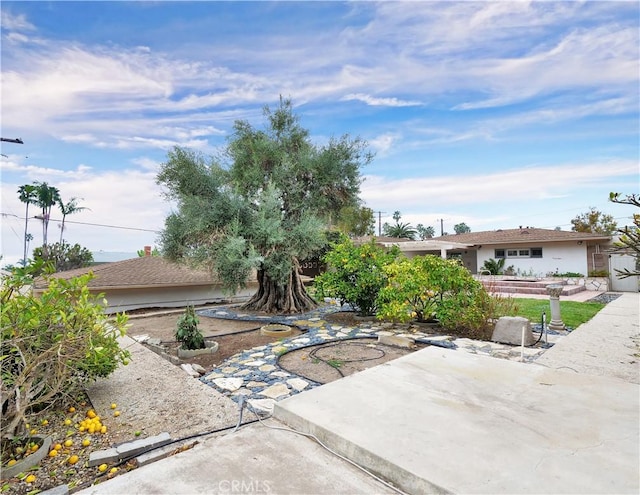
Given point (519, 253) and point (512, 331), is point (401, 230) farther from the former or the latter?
point (512, 331)

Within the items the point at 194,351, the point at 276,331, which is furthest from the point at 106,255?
the point at 194,351

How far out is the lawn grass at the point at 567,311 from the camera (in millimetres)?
7934

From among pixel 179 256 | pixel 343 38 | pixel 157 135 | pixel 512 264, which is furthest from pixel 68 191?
pixel 512 264

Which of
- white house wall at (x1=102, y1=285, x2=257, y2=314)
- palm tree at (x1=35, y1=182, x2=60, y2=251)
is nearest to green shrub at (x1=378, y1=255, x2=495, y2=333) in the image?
white house wall at (x1=102, y1=285, x2=257, y2=314)

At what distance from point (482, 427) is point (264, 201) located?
8173mm

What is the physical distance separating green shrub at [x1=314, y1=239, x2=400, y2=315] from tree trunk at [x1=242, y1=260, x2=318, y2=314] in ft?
7.61

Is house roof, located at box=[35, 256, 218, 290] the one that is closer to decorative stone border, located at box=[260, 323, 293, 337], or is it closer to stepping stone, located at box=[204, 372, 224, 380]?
decorative stone border, located at box=[260, 323, 293, 337]

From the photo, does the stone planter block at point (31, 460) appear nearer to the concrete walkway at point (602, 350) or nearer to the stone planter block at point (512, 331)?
the concrete walkway at point (602, 350)

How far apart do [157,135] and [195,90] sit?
2787 millimetres

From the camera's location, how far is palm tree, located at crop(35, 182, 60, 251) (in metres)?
19.6

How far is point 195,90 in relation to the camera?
9.25m

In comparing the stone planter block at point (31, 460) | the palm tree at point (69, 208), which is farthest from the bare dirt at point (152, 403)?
the palm tree at point (69, 208)

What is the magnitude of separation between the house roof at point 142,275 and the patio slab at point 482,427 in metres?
8.08

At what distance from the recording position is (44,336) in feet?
9.26
